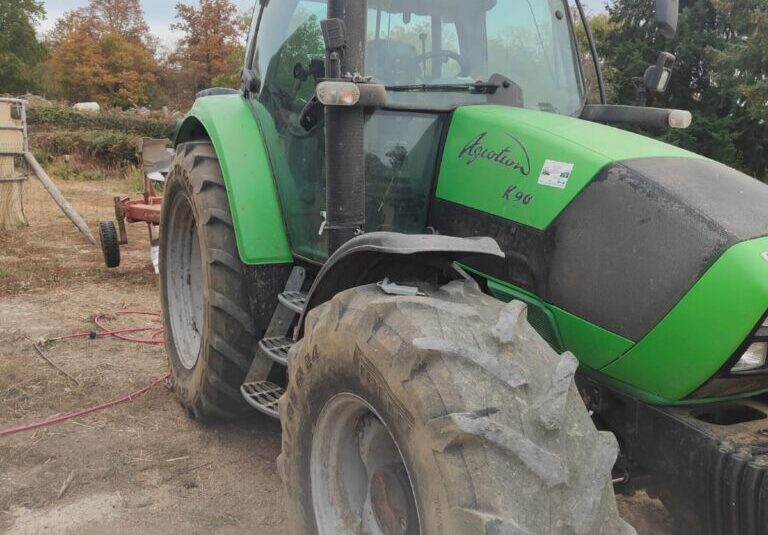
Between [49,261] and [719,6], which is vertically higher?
[719,6]

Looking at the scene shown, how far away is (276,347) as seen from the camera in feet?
9.59

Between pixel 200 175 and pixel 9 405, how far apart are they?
185cm

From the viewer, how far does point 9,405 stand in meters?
3.99

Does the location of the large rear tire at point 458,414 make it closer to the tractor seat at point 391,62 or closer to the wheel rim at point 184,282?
the tractor seat at point 391,62

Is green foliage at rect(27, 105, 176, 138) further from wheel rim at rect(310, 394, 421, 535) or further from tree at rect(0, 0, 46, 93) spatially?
wheel rim at rect(310, 394, 421, 535)

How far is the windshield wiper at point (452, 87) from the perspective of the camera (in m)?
2.67

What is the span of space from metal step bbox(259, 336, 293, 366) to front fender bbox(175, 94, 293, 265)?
0.34 meters

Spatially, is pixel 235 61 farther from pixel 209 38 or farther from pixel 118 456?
pixel 118 456

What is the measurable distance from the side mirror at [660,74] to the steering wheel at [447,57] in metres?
0.94

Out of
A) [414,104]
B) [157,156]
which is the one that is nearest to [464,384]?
[414,104]

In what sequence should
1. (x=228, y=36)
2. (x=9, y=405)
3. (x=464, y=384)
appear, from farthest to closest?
1. (x=228, y=36)
2. (x=9, y=405)
3. (x=464, y=384)

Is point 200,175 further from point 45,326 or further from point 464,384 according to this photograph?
point 45,326

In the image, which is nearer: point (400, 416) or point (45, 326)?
point (400, 416)

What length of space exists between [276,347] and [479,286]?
3.15 feet
